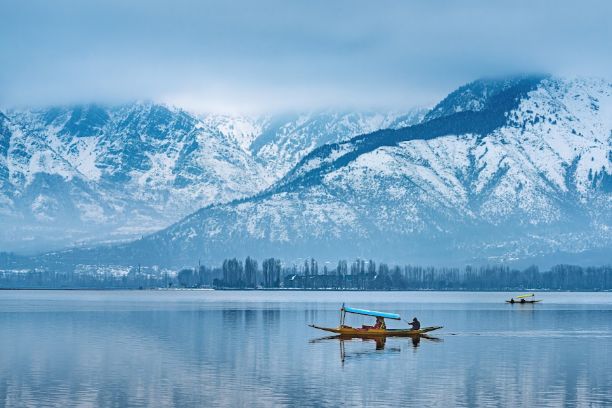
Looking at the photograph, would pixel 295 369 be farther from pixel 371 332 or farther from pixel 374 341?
pixel 371 332

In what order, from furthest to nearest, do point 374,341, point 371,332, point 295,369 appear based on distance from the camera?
point 371,332, point 374,341, point 295,369

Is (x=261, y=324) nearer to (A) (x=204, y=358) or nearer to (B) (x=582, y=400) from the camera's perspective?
(A) (x=204, y=358)

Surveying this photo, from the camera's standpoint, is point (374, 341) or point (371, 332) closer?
point (374, 341)

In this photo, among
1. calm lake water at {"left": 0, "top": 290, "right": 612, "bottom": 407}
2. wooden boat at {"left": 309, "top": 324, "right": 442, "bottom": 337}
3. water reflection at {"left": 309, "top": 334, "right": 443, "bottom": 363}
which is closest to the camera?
calm lake water at {"left": 0, "top": 290, "right": 612, "bottom": 407}

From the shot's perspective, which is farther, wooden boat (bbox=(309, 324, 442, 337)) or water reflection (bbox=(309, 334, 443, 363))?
wooden boat (bbox=(309, 324, 442, 337))

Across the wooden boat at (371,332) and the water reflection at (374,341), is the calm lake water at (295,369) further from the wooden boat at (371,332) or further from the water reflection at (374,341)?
the wooden boat at (371,332)

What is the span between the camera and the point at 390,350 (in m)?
145

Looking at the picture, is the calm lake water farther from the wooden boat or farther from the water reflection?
the wooden boat

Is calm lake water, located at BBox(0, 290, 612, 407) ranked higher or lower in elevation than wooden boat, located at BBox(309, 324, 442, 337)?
lower

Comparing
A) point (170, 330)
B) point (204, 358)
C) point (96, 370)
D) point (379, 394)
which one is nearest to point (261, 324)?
point (170, 330)

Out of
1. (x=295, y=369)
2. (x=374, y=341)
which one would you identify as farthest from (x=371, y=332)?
(x=295, y=369)

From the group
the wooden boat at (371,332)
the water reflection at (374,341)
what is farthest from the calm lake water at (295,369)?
the wooden boat at (371,332)

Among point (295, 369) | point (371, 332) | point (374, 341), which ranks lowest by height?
point (295, 369)

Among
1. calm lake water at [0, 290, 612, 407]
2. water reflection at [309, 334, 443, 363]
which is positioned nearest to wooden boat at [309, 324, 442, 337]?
water reflection at [309, 334, 443, 363]
